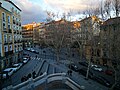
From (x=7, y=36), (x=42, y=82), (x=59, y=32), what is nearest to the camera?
(x=42, y=82)

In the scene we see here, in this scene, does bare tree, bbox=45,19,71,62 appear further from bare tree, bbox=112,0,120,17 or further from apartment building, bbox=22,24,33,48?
apartment building, bbox=22,24,33,48

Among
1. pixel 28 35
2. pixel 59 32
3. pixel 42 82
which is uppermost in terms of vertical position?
pixel 28 35

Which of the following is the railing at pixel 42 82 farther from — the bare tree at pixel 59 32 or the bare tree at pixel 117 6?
the bare tree at pixel 59 32

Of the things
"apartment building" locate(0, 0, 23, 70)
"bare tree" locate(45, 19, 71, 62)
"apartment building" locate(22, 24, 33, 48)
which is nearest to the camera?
"apartment building" locate(0, 0, 23, 70)

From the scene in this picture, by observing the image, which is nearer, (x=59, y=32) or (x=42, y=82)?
(x=42, y=82)

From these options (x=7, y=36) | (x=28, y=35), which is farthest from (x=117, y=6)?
(x=28, y=35)

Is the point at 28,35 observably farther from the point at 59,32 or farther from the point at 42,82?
the point at 42,82

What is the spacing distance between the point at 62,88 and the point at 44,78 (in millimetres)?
2700

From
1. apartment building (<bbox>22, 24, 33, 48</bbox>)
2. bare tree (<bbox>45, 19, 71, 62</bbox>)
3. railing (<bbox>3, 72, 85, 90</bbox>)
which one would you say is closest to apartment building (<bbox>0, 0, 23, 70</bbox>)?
bare tree (<bbox>45, 19, 71, 62</bbox>)

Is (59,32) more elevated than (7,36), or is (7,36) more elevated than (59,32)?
(59,32)

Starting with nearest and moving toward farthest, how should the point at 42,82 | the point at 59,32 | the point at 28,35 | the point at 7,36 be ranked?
the point at 42,82 < the point at 7,36 < the point at 59,32 < the point at 28,35

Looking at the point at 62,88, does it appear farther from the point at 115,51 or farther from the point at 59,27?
the point at 59,27

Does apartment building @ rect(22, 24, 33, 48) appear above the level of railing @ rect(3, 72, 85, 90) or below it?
above

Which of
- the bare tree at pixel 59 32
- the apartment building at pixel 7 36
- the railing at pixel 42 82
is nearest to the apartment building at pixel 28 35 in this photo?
the bare tree at pixel 59 32
